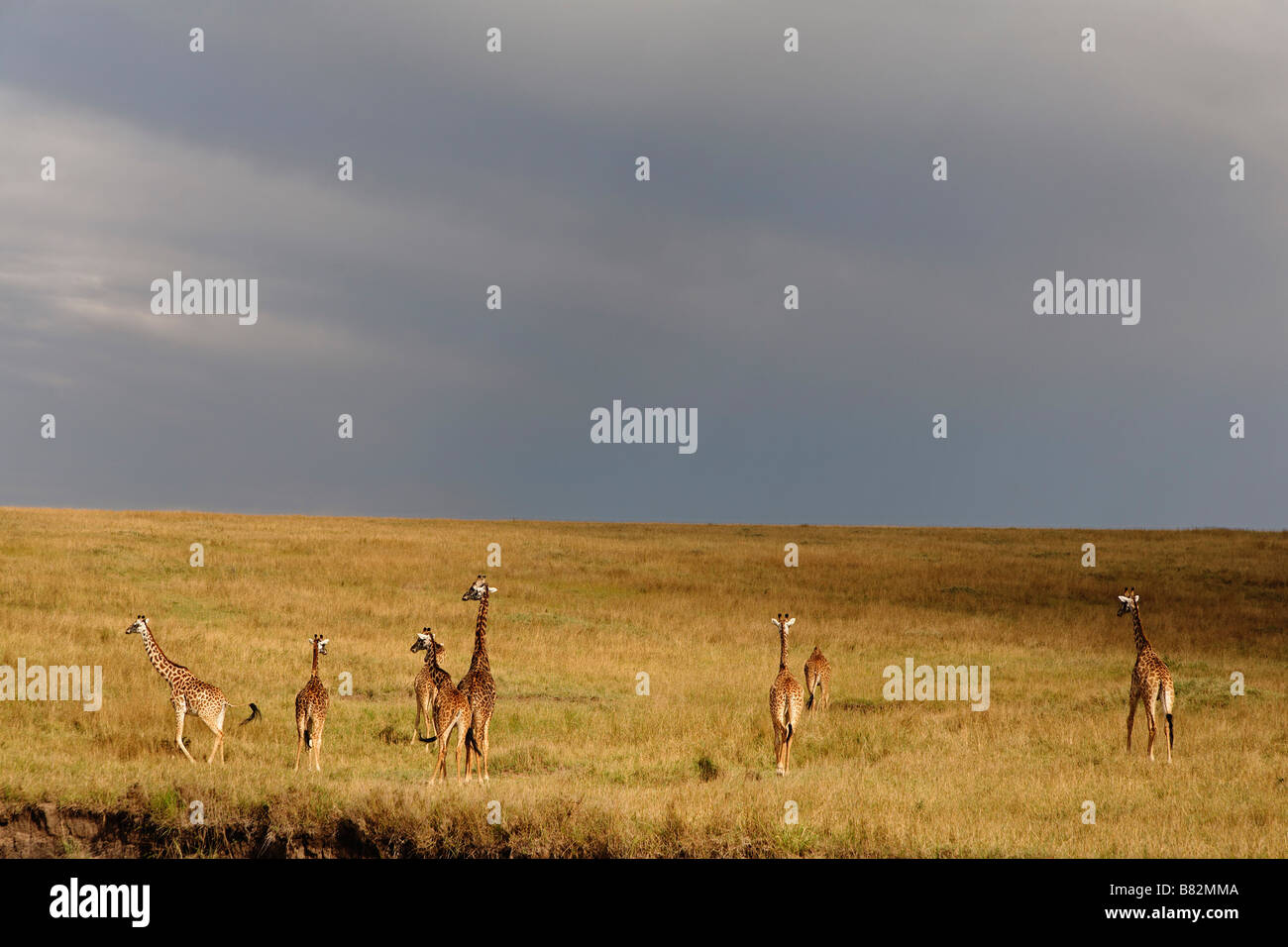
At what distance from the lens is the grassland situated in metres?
12.8

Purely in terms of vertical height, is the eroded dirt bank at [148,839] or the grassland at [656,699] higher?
the grassland at [656,699]

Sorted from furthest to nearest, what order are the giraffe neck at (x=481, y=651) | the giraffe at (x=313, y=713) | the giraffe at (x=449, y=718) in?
the giraffe neck at (x=481, y=651)
the giraffe at (x=313, y=713)
the giraffe at (x=449, y=718)

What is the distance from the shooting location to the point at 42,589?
30.2m

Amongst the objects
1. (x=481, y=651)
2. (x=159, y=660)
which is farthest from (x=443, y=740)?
(x=159, y=660)

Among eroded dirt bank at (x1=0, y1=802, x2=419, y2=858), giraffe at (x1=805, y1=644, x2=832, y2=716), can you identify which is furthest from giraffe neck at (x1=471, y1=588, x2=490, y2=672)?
giraffe at (x1=805, y1=644, x2=832, y2=716)

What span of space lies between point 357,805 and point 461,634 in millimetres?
16694

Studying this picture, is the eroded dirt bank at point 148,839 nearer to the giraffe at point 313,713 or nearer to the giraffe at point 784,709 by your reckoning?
the giraffe at point 313,713

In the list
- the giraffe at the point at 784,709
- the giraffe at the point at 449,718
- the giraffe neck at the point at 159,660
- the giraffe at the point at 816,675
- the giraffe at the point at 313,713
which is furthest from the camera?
the giraffe at the point at 816,675

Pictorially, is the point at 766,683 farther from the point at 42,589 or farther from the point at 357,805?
the point at 42,589

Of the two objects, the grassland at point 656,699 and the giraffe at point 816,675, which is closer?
the grassland at point 656,699

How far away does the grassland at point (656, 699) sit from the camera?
1278 centimetres

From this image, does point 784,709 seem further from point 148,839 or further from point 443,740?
point 148,839

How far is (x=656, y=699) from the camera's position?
22.5m

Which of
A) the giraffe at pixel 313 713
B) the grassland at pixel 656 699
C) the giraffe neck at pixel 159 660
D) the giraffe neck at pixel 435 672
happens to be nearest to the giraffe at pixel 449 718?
the giraffe neck at pixel 435 672
